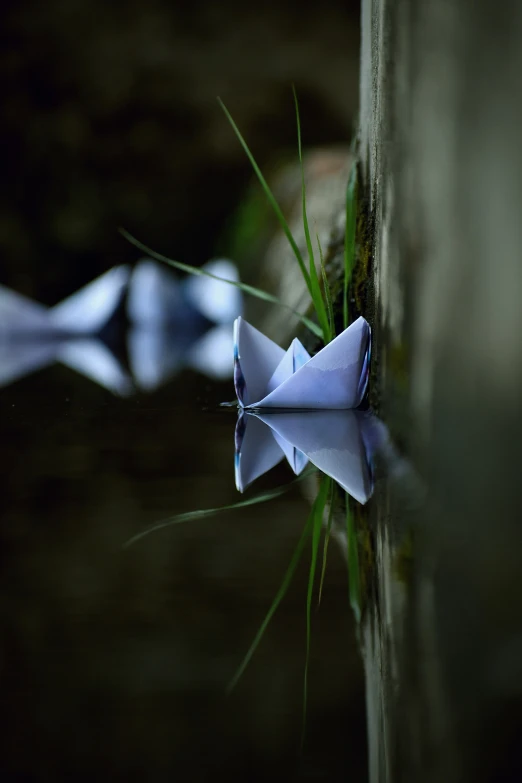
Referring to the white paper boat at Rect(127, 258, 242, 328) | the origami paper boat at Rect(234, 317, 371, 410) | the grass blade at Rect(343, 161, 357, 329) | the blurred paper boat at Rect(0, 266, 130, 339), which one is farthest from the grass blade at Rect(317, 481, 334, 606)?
the white paper boat at Rect(127, 258, 242, 328)

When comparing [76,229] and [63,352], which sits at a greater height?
[76,229]

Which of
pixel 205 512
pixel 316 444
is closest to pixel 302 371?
pixel 316 444

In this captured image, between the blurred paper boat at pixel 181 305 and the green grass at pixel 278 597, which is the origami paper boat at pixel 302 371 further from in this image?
the blurred paper boat at pixel 181 305

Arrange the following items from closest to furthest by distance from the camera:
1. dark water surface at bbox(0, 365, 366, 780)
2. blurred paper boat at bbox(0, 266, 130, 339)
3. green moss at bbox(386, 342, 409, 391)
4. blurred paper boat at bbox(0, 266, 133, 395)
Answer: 1. dark water surface at bbox(0, 365, 366, 780)
2. green moss at bbox(386, 342, 409, 391)
3. blurred paper boat at bbox(0, 266, 133, 395)
4. blurred paper boat at bbox(0, 266, 130, 339)

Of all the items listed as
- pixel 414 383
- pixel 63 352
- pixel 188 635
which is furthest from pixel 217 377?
pixel 188 635

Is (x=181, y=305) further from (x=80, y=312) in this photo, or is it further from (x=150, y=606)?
(x=150, y=606)

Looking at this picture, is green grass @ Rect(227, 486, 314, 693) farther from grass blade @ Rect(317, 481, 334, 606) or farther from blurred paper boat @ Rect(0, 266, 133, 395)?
blurred paper boat @ Rect(0, 266, 133, 395)

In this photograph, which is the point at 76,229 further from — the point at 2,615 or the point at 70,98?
the point at 2,615
